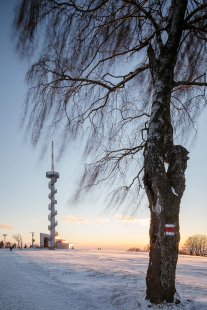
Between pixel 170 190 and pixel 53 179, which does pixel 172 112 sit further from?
pixel 53 179

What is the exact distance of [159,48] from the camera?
22.5 ft

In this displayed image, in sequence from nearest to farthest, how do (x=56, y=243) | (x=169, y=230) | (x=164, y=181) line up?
(x=169, y=230) < (x=164, y=181) < (x=56, y=243)

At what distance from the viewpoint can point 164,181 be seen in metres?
5.82

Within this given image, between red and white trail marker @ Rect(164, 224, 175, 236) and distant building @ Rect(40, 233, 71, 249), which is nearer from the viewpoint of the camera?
red and white trail marker @ Rect(164, 224, 175, 236)

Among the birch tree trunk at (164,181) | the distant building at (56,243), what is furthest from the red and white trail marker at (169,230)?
the distant building at (56,243)

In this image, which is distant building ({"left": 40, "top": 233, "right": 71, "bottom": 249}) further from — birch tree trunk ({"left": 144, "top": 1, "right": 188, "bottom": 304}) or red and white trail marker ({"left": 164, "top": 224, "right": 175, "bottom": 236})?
red and white trail marker ({"left": 164, "top": 224, "right": 175, "bottom": 236})

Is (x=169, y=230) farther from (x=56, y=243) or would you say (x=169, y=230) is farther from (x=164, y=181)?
(x=56, y=243)

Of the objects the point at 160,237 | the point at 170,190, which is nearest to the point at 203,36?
the point at 170,190

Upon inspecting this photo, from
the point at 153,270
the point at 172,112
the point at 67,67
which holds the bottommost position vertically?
the point at 153,270

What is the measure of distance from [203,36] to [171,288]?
4844 millimetres

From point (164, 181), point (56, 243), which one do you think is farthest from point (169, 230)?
point (56, 243)

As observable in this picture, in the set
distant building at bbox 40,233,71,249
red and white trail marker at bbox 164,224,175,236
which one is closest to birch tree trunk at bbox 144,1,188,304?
red and white trail marker at bbox 164,224,175,236

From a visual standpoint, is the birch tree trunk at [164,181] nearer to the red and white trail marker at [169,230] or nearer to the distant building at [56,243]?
the red and white trail marker at [169,230]

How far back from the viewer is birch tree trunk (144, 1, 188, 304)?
18.6ft
